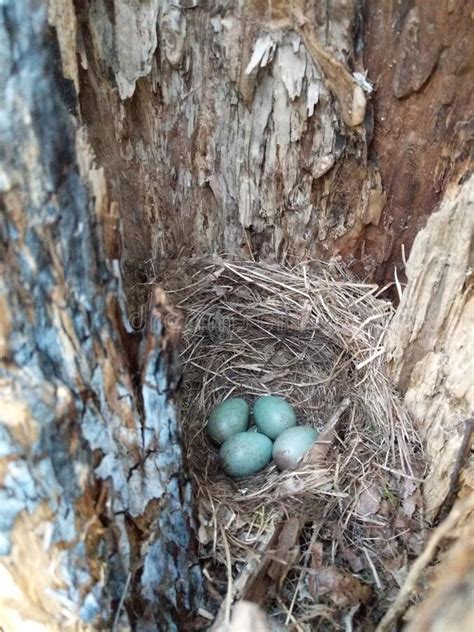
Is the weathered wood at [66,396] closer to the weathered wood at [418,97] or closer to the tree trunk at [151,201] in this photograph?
the tree trunk at [151,201]

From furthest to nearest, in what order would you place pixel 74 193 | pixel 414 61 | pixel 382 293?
pixel 382 293
pixel 414 61
pixel 74 193

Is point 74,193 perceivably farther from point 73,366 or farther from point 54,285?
point 73,366

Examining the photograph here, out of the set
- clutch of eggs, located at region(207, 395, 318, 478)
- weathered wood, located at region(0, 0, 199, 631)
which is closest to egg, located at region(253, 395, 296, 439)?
clutch of eggs, located at region(207, 395, 318, 478)

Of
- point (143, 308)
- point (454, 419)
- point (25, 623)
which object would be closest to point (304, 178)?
point (143, 308)

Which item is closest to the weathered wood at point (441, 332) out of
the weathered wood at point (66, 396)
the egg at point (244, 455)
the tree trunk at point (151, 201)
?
the tree trunk at point (151, 201)

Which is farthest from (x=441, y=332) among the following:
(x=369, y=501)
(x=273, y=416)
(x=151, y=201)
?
(x=151, y=201)

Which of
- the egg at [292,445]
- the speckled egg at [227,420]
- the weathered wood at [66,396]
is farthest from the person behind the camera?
the speckled egg at [227,420]

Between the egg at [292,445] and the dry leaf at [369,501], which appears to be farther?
the egg at [292,445]
